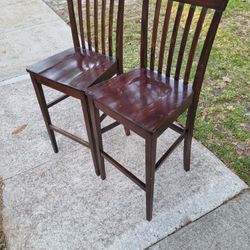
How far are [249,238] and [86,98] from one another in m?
1.30

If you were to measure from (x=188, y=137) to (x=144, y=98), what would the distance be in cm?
49

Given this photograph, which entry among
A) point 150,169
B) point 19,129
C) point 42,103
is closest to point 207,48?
point 150,169

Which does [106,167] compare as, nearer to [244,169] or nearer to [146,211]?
[146,211]

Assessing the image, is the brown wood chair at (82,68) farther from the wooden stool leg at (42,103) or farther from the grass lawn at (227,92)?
the grass lawn at (227,92)

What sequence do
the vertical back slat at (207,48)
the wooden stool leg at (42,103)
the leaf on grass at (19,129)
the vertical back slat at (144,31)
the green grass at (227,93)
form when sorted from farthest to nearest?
the leaf on grass at (19,129) < the green grass at (227,93) < the wooden stool leg at (42,103) < the vertical back slat at (144,31) < the vertical back slat at (207,48)

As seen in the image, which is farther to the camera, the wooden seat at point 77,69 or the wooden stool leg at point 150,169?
the wooden seat at point 77,69

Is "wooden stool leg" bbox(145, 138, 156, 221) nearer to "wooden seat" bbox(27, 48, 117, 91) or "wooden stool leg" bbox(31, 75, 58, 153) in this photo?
"wooden seat" bbox(27, 48, 117, 91)

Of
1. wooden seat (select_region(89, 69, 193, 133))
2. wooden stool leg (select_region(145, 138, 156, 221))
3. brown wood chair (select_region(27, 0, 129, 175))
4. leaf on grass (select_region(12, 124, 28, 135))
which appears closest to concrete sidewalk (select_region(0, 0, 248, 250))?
leaf on grass (select_region(12, 124, 28, 135))

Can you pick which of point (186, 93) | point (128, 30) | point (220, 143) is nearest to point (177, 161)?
point (220, 143)

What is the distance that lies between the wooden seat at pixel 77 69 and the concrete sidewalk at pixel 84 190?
28.1 inches

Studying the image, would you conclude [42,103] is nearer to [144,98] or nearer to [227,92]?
[144,98]

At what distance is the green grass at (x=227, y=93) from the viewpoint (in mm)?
2297

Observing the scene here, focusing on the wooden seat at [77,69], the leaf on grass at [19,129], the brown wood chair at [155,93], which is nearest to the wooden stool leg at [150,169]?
the brown wood chair at [155,93]

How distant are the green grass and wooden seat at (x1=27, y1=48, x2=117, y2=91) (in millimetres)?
948
